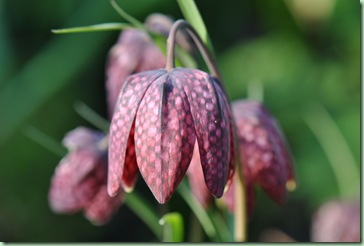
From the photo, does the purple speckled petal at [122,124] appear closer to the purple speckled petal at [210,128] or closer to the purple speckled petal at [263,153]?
the purple speckled petal at [210,128]

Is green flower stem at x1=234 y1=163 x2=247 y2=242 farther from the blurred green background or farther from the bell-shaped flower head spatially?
the blurred green background

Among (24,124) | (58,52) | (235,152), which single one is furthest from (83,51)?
(235,152)

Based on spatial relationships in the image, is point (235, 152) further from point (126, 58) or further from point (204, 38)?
point (126, 58)

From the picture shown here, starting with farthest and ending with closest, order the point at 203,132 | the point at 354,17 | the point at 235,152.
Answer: the point at 354,17 < the point at 235,152 < the point at 203,132

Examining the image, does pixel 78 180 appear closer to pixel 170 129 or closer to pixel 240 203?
pixel 240 203

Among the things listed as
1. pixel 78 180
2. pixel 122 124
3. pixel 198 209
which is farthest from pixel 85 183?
pixel 122 124

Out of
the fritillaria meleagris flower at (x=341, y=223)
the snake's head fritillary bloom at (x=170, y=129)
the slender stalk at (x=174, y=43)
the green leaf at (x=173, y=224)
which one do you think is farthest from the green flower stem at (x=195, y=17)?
the fritillaria meleagris flower at (x=341, y=223)

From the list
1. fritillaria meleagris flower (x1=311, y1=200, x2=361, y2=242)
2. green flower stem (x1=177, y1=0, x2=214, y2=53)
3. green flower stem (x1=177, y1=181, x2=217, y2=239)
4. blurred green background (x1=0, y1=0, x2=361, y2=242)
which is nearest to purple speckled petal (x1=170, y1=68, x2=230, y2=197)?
green flower stem (x1=177, y1=0, x2=214, y2=53)
